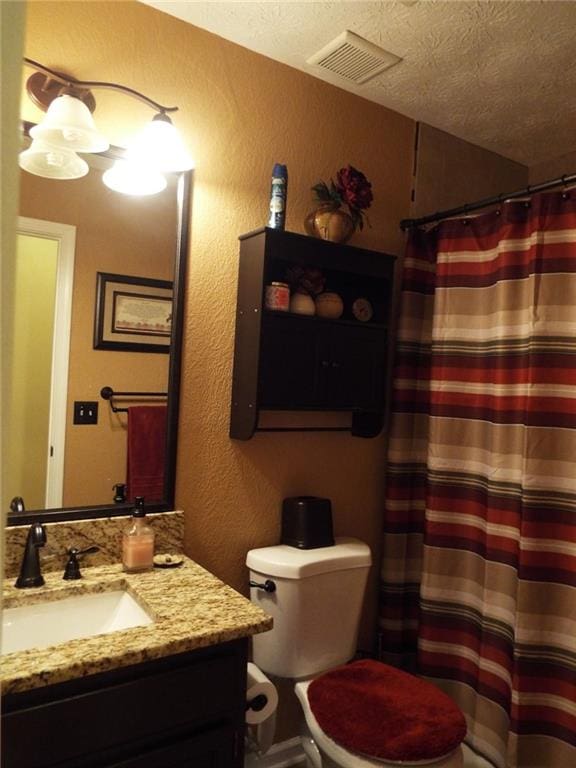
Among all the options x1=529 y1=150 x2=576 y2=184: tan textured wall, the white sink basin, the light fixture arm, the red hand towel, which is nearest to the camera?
the white sink basin

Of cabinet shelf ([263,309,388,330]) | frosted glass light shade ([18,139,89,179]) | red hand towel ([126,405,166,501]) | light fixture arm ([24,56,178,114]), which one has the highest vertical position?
light fixture arm ([24,56,178,114])

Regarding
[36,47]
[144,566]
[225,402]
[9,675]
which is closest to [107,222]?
[36,47]

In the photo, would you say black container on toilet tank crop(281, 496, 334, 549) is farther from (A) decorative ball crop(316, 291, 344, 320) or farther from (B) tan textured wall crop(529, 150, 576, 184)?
(B) tan textured wall crop(529, 150, 576, 184)

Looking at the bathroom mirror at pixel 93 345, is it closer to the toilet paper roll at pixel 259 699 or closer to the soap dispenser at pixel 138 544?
the soap dispenser at pixel 138 544

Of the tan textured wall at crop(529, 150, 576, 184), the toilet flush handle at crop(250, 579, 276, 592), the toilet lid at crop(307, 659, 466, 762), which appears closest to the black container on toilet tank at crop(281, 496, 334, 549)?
the toilet flush handle at crop(250, 579, 276, 592)

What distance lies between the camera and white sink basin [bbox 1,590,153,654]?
46.4 inches

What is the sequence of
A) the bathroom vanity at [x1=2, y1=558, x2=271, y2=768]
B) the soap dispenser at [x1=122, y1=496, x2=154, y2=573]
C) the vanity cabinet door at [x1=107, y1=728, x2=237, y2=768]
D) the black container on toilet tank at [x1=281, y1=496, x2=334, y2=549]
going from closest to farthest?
the bathroom vanity at [x1=2, y1=558, x2=271, y2=768] → the vanity cabinet door at [x1=107, y1=728, x2=237, y2=768] → the soap dispenser at [x1=122, y1=496, x2=154, y2=573] → the black container on toilet tank at [x1=281, y1=496, x2=334, y2=549]

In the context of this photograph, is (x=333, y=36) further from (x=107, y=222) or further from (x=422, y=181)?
(x=107, y=222)

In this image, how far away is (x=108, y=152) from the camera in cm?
142

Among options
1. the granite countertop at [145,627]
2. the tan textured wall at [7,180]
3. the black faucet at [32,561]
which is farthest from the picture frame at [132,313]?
the tan textured wall at [7,180]

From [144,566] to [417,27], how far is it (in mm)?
1750

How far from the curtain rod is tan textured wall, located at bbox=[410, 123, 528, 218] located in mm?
97

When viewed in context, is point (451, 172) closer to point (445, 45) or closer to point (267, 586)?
point (445, 45)

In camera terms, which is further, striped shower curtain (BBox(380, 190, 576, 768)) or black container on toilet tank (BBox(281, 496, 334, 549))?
black container on toilet tank (BBox(281, 496, 334, 549))
